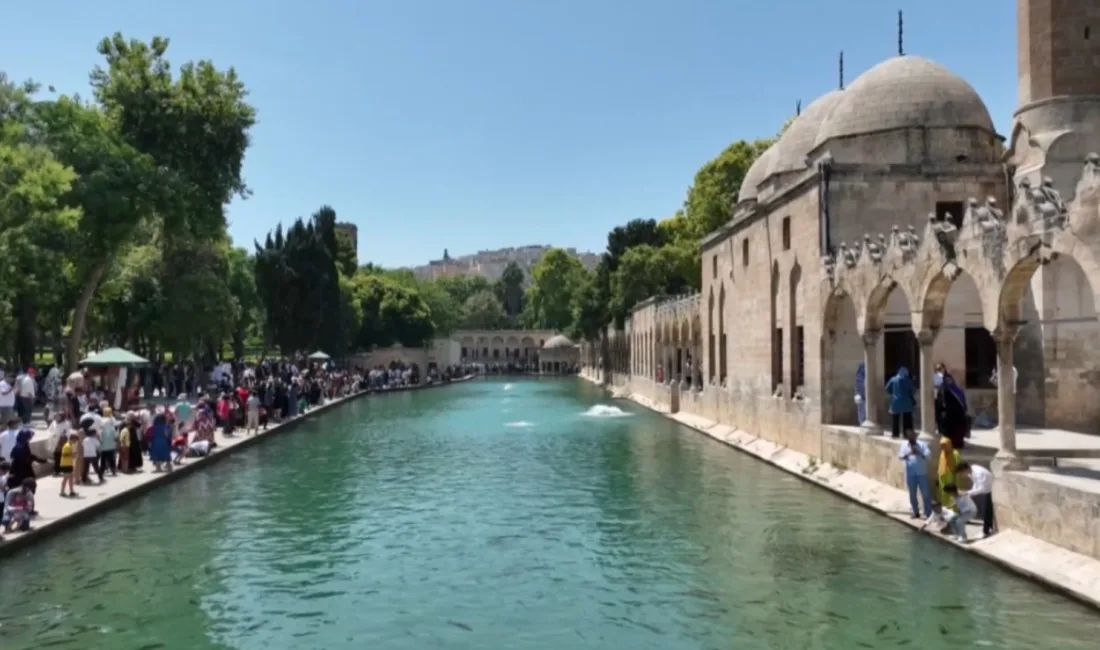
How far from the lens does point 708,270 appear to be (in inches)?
1257

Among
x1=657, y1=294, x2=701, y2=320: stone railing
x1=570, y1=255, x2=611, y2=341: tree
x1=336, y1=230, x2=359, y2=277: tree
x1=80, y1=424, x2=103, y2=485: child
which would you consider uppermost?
x1=336, y1=230, x2=359, y2=277: tree

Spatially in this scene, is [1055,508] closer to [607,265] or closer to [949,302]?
[949,302]

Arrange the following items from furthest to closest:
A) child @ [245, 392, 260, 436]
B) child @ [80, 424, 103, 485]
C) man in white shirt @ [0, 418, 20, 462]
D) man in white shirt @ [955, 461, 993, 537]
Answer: child @ [245, 392, 260, 436] < child @ [80, 424, 103, 485] < man in white shirt @ [0, 418, 20, 462] < man in white shirt @ [955, 461, 993, 537]

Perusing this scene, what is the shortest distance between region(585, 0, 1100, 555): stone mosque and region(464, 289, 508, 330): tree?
101559 mm

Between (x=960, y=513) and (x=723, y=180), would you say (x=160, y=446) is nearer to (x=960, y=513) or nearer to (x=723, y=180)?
(x=960, y=513)

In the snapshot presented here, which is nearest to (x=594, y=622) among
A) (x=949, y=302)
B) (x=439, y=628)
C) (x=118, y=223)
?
(x=439, y=628)

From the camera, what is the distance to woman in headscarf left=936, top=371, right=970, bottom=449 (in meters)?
13.8

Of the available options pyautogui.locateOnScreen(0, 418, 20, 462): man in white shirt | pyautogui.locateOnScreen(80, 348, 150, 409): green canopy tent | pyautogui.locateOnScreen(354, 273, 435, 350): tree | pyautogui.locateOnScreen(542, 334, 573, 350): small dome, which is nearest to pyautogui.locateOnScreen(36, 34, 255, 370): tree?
pyautogui.locateOnScreen(80, 348, 150, 409): green canopy tent

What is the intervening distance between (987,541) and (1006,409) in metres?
1.75

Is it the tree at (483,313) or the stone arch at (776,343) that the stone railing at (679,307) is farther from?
the tree at (483,313)

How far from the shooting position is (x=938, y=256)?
13.9 m

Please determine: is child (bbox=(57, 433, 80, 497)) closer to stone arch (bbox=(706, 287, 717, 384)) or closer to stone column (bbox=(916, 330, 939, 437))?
stone column (bbox=(916, 330, 939, 437))

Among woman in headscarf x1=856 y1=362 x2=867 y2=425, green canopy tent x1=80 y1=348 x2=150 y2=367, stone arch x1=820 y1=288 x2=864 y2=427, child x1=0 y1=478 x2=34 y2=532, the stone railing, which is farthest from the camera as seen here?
the stone railing

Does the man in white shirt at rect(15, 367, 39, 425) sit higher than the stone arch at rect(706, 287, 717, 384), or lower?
lower
